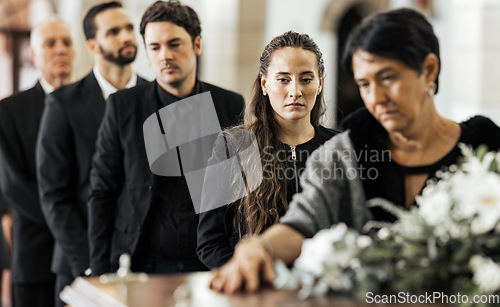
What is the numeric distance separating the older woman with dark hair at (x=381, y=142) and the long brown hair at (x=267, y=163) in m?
0.58

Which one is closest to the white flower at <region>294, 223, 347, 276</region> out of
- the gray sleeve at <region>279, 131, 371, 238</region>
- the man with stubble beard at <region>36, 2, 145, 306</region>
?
the gray sleeve at <region>279, 131, 371, 238</region>

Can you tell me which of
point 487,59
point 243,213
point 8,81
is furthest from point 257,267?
point 8,81

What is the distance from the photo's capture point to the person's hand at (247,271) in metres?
2.01

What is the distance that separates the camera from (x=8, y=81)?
43.6 feet

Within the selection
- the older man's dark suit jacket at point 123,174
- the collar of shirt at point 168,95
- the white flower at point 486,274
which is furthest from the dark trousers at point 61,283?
the white flower at point 486,274

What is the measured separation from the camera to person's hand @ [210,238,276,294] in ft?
6.59

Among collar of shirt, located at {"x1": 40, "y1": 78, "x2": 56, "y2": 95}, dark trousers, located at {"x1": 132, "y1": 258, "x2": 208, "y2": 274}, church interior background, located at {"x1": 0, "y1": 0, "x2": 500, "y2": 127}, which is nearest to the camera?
dark trousers, located at {"x1": 132, "y1": 258, "x2": 208, "y2": 274}

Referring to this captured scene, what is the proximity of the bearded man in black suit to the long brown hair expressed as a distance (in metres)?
0.59

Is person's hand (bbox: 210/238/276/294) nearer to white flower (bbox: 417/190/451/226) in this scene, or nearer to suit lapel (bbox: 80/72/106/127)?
white flower (bbox: 417/190/451/226)

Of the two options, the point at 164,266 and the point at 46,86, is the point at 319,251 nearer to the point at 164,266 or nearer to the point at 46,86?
the point at 164,266

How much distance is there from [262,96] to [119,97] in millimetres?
1055

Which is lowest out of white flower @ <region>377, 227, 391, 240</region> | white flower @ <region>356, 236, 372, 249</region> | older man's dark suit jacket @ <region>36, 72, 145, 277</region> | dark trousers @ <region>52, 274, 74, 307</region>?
dark trousers @ <region>52, 274, 74, 307</region>

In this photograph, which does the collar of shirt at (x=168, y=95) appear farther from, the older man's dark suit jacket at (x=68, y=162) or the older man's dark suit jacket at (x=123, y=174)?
the older man's dark suit jacket at (x=68, y=162)

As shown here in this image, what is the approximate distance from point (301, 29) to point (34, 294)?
9.19 metres
